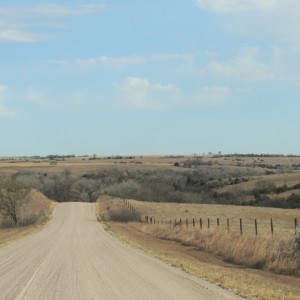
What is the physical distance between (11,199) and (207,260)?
54.6m

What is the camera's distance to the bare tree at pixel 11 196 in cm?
7288

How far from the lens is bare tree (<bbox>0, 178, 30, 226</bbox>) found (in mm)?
72875

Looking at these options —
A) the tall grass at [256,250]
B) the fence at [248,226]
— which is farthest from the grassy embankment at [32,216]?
the tall grass at [256,250]

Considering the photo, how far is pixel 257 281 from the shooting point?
1575cm

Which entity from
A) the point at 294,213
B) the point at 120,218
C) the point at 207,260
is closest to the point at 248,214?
the point at 294,213

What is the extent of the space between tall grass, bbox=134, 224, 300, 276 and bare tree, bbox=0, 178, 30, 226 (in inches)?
1856

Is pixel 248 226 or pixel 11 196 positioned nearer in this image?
pixel 248 226

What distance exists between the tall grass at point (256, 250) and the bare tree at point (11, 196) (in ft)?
155

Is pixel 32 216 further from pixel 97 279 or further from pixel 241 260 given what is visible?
pixel 97 279

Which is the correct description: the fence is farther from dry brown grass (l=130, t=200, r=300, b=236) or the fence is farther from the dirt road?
the dirt road

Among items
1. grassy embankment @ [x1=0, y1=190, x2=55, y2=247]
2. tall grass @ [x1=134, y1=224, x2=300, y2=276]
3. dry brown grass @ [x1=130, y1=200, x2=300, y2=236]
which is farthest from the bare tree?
tall grass @ [x1=134, y1=224, x2=300, y2=276]

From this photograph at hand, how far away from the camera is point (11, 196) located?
73562 millimetres

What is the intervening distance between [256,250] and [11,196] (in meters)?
57.1

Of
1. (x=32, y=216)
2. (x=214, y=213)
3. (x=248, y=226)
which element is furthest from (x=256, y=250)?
(x=32, y=216)
